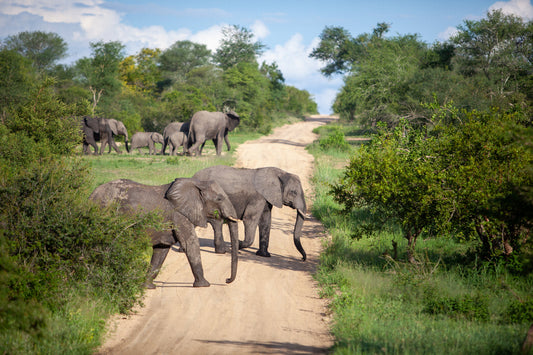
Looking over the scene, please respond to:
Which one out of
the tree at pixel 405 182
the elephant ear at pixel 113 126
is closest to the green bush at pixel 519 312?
the tree at pixel 405 182

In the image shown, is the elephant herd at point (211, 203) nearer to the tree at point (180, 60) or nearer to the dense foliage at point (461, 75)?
the dense foliage at point (461, 75)

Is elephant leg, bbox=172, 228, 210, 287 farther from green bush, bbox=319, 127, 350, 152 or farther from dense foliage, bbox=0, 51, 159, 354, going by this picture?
green bush, bbox=319, 127, 350, 152

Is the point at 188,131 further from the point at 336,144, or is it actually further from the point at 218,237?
the point at 218,237

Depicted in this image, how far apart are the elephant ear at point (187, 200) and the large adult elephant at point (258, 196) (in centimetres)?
252

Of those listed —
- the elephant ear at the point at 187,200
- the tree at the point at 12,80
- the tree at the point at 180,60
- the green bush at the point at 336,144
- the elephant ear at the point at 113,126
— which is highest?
the tree at the point at 180,60

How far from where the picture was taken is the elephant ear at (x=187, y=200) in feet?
30.9

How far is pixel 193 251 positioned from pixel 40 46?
6454cm

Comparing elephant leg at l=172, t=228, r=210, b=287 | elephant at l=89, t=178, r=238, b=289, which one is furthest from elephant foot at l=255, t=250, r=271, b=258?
elephant leg at l=172, t=228, r=210, b=287

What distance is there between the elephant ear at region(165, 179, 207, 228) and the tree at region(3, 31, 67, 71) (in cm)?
6042

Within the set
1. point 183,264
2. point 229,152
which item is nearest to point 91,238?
point 183,264

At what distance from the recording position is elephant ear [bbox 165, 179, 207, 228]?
370 inches

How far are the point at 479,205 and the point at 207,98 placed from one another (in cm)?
3823

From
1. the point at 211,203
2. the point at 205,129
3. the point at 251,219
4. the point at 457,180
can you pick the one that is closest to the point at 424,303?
the point at 457,180

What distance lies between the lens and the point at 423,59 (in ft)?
132
